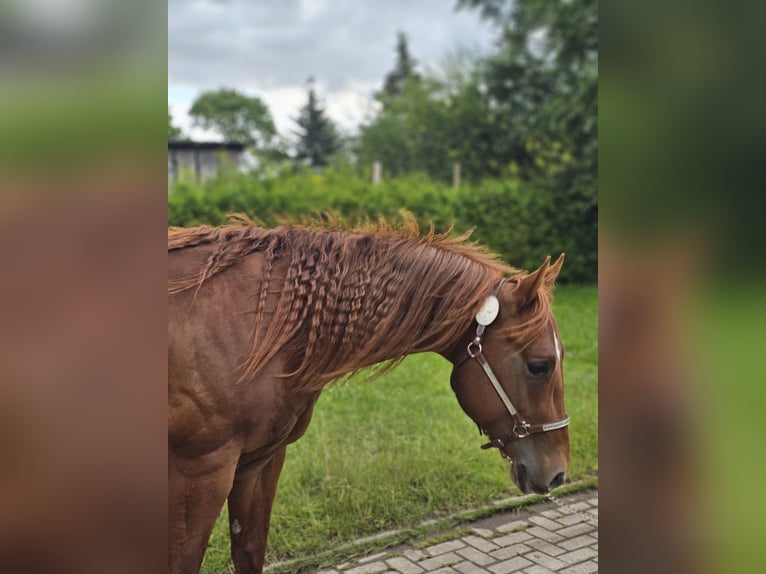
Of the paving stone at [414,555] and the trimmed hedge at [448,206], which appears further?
the trimmed hedge at [448,206]

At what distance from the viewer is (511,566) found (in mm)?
3320

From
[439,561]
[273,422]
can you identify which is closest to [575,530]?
[439,561]

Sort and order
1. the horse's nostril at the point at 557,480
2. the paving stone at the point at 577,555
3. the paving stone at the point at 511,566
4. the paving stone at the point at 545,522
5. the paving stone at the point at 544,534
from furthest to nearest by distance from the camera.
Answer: the paving stone at the point at 545,522 → the paving stone at the point at 544,534 → the paving stone at the point at 577,555 → the paving stone at the point at 511,566 → the horse's nostril at the point at 557,480

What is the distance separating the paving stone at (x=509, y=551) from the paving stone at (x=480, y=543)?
4 cm

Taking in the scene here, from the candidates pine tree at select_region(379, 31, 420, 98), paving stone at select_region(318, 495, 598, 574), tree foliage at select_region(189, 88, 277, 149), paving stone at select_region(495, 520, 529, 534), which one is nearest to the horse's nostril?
paving stone at select_region(318, 495, 598, 574)

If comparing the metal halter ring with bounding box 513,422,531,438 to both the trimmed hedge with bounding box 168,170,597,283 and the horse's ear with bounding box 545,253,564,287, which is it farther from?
the trimmed hedge with bounding box 168,170,597,283

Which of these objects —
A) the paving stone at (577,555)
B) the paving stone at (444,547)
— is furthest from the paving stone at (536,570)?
the paving stone at (444,547)

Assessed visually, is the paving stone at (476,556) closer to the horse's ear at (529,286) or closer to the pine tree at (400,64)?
the horse's ear at (529,286)

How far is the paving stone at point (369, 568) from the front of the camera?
318 centimetres

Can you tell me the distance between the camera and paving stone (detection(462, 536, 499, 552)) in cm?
350

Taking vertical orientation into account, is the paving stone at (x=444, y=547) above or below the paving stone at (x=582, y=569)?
above
